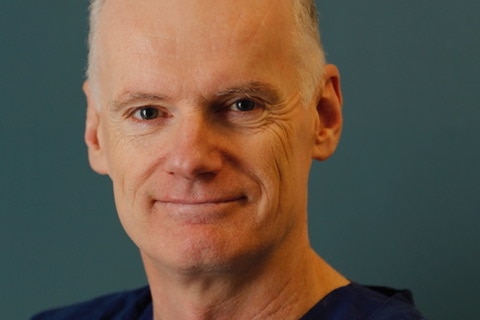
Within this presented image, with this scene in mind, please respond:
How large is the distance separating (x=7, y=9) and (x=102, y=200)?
1.62 feet

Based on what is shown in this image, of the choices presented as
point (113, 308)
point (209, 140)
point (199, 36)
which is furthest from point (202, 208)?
point (113, 308)

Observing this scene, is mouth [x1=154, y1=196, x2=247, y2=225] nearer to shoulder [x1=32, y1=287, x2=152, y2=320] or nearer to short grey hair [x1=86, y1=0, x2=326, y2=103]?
short grey hair [x1=86, y1=0, x2=326, y2=103]

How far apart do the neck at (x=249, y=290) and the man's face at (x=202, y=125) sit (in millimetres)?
62

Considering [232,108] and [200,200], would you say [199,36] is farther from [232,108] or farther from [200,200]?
[200,200]

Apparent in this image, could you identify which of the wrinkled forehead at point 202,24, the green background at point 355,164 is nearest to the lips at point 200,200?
the wrinkled forehead at point 202,24

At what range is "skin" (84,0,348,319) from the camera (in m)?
1.59

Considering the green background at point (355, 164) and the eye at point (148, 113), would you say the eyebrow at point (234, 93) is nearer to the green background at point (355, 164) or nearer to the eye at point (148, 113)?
the eye at point (148, 113)

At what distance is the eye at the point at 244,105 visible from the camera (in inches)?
64.4

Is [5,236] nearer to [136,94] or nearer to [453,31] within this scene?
[136,94]

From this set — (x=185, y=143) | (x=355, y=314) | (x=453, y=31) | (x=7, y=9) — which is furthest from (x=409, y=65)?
(x=7, y=9)

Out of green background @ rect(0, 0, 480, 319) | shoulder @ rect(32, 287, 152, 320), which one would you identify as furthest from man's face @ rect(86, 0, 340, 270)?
green background @ rect(0, 0, 480, 319)

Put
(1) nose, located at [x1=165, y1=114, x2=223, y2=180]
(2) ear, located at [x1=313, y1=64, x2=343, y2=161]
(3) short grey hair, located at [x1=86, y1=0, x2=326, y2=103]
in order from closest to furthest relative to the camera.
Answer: (1) nose, located at [x1=165, y1=114, x2=223, y2=180]
(3) short grey hair, located at [x1=86, y1=0, x2=326, y2=103]
(2) ear, located at [x1=313, y1=64, x2=343, y2=161]

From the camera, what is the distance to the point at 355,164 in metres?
2.23

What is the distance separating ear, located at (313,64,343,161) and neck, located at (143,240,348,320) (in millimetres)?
184
